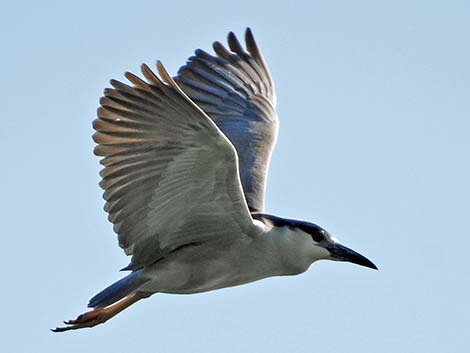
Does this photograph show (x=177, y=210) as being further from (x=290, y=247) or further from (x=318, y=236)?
(x=318, y=236)

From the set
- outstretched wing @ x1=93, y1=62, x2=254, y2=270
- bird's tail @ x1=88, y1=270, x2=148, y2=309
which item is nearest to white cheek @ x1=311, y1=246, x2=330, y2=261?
outstretched wing @ x1=93, y1=62, x2=254, y2=270

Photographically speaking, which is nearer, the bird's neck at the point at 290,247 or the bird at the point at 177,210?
the bird at the point at 177,210

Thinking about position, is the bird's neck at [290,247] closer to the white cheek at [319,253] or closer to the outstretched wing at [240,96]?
the white cheek at [319,253]

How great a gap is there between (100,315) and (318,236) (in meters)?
2.27

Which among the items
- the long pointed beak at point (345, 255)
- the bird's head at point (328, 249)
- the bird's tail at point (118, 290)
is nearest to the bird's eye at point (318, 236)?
the bird's head at point (328, 249)

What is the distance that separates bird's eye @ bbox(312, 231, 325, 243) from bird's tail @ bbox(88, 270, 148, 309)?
1.64m

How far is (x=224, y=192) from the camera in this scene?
11.1m

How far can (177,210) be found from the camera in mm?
11336

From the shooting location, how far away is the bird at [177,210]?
10.8 metres

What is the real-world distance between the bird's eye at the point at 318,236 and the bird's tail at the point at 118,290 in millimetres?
1645

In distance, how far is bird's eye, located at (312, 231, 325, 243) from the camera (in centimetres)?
1214

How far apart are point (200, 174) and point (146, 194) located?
57 cm

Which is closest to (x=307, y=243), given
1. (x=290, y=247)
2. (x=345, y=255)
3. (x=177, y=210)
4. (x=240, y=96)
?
(x=290, y=247)

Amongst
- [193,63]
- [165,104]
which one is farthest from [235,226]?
[193,63]
